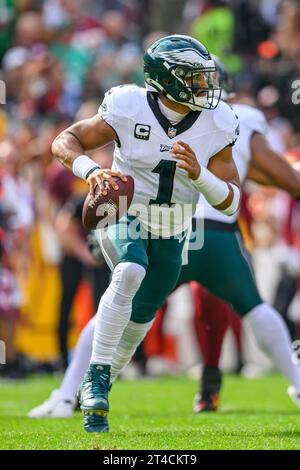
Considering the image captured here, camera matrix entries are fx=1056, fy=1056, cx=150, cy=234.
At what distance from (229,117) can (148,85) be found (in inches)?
16.2

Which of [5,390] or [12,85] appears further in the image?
[12,85]

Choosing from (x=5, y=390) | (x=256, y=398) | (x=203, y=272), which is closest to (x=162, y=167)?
(x=203, y=272)

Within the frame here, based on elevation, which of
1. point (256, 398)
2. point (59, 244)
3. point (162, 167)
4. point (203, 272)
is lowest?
point (59, 244)

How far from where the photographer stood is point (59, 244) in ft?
31.1

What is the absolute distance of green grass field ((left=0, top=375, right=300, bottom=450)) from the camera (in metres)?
4.37

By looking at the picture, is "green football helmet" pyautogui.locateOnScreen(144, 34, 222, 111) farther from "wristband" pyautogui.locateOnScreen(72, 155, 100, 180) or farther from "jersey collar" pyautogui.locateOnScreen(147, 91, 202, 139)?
"wristband" pyautogui.locateOnScreen(72, 155, 100, 180)

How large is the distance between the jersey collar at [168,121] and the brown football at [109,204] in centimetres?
34

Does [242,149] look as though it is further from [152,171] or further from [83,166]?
[83,166]

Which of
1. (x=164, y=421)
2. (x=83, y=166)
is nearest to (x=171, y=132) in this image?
(x=83, y=166)

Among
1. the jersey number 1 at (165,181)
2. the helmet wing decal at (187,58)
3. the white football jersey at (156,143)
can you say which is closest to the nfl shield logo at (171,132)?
the white football jersey at (156,143)

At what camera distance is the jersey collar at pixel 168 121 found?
16.0ft

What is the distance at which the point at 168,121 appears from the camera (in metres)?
4.90

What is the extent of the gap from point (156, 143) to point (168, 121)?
0.41ft
